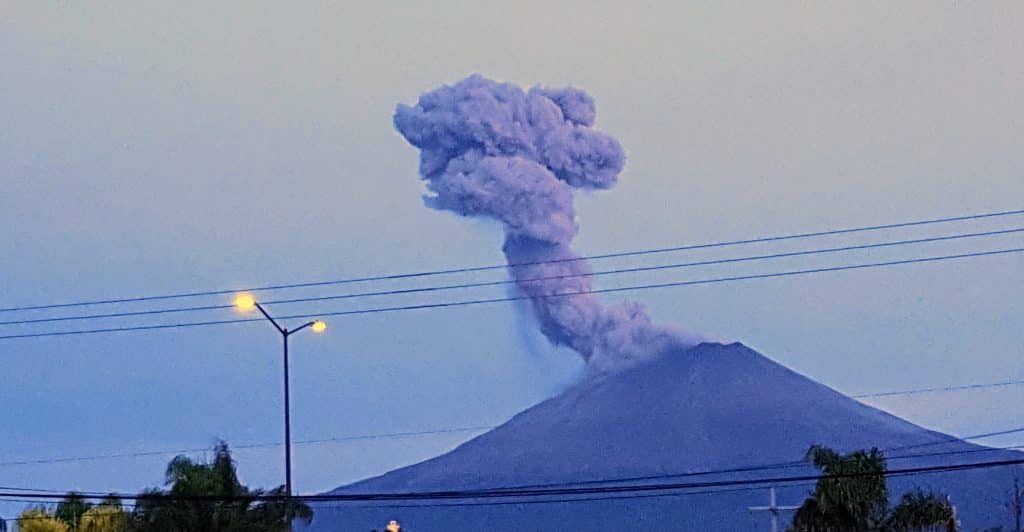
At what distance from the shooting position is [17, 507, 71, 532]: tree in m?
43.9

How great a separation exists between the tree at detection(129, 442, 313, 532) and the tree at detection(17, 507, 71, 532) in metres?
2.18

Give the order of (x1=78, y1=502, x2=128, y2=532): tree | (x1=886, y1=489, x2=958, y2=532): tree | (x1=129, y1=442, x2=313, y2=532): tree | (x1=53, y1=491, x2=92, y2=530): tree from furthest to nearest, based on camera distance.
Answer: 1. (x1=886, y1=489, x2=958, y2=532): tree
2. (x1=53, y1=491, x2=92, y2=530): tree
3. (x1=78, y1=502, x2=128, y2=532): tree
4. (x1=129, y1=442, x2=313, y2=532): tree

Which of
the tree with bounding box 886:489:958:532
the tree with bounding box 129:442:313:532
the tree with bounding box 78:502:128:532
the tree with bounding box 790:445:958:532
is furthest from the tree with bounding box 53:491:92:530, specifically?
the tree with bounding box 886:489:958:532

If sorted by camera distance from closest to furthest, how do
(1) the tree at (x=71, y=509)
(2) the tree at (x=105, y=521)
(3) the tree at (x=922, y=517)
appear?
(2) the tree at (x=105, y=521), (1) the tree at (x=71, y=509), (3) the tree at (x=922, y=517)

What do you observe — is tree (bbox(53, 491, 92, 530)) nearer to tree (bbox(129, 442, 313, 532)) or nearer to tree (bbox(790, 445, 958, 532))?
tree (bbox(129, 442, 313, 532))

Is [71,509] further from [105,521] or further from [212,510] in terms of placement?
[212,510]

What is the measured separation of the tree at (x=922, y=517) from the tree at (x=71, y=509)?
20.4 m

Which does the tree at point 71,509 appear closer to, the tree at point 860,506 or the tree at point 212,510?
the tree at point 212,510

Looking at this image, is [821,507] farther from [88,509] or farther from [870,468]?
[88,509]

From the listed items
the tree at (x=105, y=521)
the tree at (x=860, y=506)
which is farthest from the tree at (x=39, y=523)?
the tree at (x=860, y=506)

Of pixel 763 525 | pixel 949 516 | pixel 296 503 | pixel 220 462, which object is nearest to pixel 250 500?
pixel 296 503

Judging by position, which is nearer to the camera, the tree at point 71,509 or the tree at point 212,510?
the tree at point 212,510

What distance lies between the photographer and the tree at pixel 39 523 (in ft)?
144

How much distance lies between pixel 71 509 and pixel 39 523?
10.8ft
